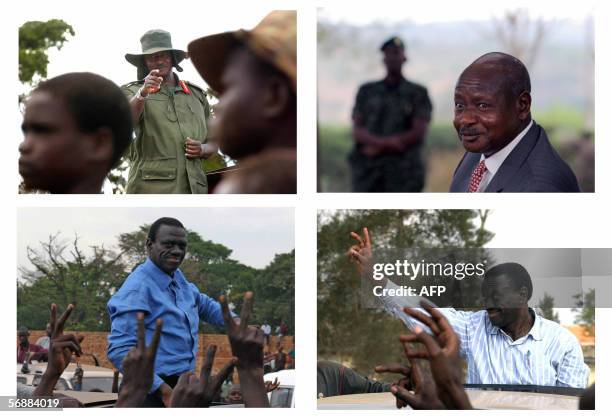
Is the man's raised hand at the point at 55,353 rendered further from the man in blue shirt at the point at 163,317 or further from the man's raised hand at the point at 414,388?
the man's raised hand at the point at 414,388

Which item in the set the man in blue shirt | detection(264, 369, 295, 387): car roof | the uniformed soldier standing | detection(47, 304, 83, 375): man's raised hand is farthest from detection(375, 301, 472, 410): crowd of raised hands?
detection(47, 304, 83, 375): man's raised hand

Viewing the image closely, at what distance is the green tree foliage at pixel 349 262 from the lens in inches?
202

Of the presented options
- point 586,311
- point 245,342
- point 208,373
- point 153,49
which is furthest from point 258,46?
point 586,311

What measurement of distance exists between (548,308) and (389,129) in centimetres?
108

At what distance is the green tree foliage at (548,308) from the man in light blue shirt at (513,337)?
0.9 inches

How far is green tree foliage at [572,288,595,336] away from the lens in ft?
16.7

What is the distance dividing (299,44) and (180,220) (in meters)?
0.96

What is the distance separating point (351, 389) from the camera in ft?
16.9

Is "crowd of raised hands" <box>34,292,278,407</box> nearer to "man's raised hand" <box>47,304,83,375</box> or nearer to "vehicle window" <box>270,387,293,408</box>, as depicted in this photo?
"vehicle window" <box>270,387,293,408</box>

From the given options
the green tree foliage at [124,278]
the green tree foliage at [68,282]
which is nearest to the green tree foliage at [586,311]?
the green tree foliage at [124,278]

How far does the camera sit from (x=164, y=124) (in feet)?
17.0

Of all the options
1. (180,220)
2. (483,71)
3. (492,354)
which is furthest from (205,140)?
(492,354)

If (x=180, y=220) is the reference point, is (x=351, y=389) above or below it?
below

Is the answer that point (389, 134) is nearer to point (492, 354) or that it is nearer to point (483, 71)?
point (483, 71)
